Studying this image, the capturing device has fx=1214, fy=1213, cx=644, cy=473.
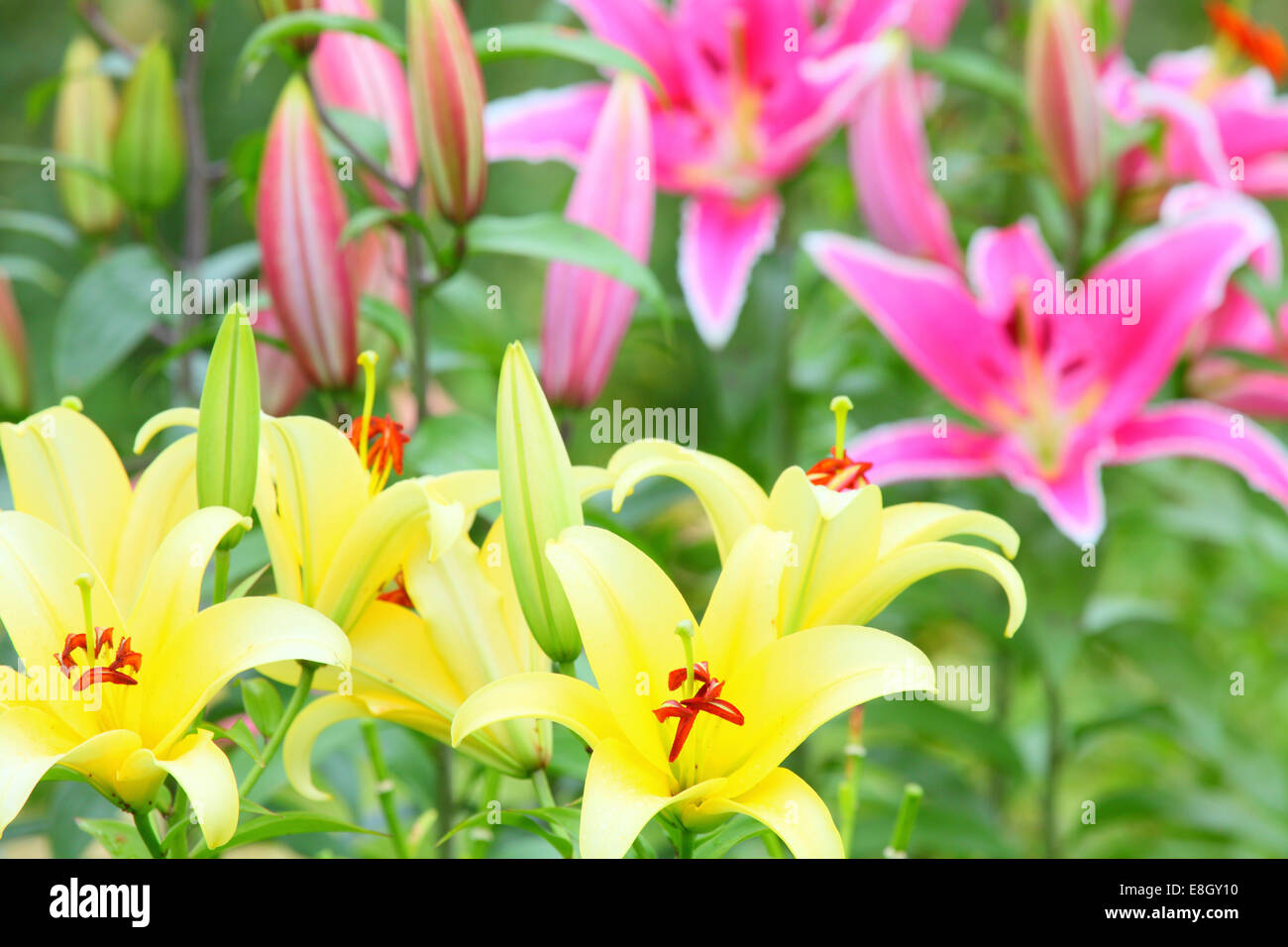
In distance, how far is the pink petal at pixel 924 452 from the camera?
52 cm

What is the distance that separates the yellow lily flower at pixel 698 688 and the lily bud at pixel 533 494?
0.01 metres

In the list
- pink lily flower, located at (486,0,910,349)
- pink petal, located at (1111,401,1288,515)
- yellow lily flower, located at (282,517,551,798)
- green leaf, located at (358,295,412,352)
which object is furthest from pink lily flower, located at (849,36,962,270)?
yellow lily flower, located at (282,517,551,798)

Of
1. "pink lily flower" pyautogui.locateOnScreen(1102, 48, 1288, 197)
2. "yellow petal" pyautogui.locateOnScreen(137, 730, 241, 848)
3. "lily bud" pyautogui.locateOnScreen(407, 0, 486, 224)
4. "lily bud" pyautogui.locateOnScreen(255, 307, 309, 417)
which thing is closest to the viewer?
"yellow petal" pyautogui.locateOnScreen(137, 730, 241, 848)

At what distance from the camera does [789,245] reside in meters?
0.65

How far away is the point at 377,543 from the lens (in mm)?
272

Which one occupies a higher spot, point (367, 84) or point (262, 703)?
point (367, 84)

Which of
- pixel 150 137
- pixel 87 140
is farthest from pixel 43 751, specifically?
pixel 87 140

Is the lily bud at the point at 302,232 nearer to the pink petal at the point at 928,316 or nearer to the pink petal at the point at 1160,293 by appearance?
the pink petal at the point at 928,316

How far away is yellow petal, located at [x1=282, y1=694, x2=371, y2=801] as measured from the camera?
0.29 metres

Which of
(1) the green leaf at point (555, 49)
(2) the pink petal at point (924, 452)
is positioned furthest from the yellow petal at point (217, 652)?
(2) the pink petal at point (924, 452)

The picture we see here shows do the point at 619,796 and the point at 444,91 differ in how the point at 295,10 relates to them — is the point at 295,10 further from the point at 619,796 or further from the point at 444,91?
the point at 619,796

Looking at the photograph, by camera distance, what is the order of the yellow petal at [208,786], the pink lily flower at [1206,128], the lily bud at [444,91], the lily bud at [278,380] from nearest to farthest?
the yellow petal at [208,786]
the lily bud at [444,91]
the lily bud at [278,380]
the pink lily flower at [1206,128]

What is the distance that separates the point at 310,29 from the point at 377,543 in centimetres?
19

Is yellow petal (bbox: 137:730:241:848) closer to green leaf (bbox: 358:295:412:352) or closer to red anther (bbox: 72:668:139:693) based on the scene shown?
red anther (bbox: 72:668:139:693)
